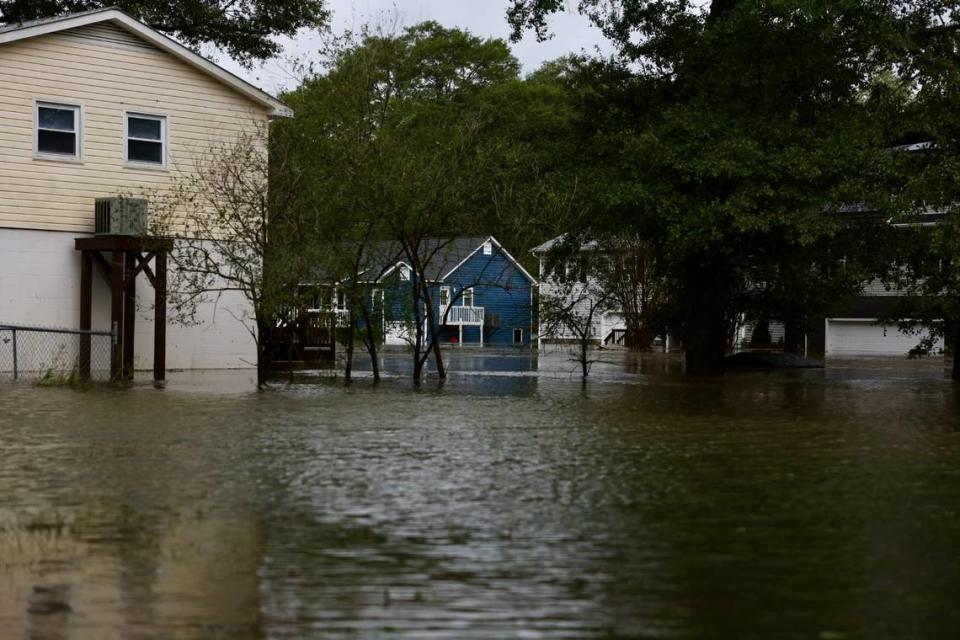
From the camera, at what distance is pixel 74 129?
30156 millimetres

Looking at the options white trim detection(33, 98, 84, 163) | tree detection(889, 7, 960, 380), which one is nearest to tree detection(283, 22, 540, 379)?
white trim detection(33, 98, 84, 163)

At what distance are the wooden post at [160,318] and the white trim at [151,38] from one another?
506 centimetres

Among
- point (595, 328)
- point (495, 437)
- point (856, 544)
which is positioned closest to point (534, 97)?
point (595, 328)

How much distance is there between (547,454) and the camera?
46.8 ft

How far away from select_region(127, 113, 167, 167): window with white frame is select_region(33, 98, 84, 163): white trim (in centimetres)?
116

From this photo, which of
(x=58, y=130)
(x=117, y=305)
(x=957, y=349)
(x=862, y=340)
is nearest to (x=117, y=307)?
(x=117, y=305)

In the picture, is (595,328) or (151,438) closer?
(151,438)

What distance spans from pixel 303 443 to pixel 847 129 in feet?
65.7

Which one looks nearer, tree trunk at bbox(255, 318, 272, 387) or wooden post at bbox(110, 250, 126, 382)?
tree trunk at bbox(255, 318, 272, 387)

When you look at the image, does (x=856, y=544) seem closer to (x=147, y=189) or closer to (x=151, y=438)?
(x=151, y=438)

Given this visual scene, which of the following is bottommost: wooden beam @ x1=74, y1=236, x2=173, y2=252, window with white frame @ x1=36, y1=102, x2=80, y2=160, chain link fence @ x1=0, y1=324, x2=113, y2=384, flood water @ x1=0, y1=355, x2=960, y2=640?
flood water @ x1=0, y1=355, x2=960, y2=640

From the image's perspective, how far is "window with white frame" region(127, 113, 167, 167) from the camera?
3111 centimetres

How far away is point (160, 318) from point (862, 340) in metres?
39.7

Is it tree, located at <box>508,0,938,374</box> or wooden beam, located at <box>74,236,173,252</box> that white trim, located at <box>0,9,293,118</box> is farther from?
tree, located at <box>508,0,938,374</box>
